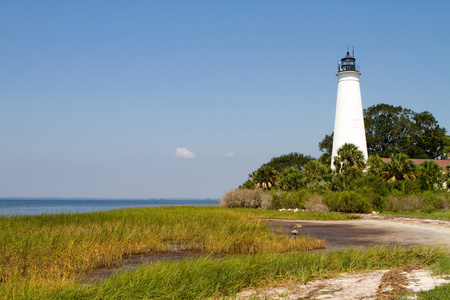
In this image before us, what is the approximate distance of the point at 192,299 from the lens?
24.8 feet

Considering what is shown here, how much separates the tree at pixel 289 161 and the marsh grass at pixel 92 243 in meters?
55.8

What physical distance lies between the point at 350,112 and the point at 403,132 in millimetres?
25384

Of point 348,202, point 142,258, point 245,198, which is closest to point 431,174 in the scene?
point 348,202

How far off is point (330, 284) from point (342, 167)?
114ft

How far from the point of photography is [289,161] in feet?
245

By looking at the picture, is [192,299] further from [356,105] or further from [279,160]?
[279,160]

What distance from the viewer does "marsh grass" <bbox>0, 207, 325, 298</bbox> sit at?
9430 mm

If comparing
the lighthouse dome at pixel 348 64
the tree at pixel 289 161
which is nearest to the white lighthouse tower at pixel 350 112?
the lighthouse dome at pixel 348 64

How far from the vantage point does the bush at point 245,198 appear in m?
39.8

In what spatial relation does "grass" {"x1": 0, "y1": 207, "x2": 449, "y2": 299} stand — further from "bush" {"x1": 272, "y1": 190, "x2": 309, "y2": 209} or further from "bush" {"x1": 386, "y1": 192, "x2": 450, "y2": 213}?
"bush" {"x1": 272, "y1": 190, "x2": 309, "y2": 209}

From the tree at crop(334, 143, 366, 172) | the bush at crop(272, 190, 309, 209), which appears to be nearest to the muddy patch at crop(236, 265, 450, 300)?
the bush at crop(272, 190, 309, 209)

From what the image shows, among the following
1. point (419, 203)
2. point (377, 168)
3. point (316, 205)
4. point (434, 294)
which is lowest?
point (434, 294)

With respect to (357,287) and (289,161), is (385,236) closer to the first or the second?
(357,287)

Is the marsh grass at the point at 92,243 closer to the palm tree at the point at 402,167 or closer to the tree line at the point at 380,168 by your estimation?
the tree line at the point at 380,168
